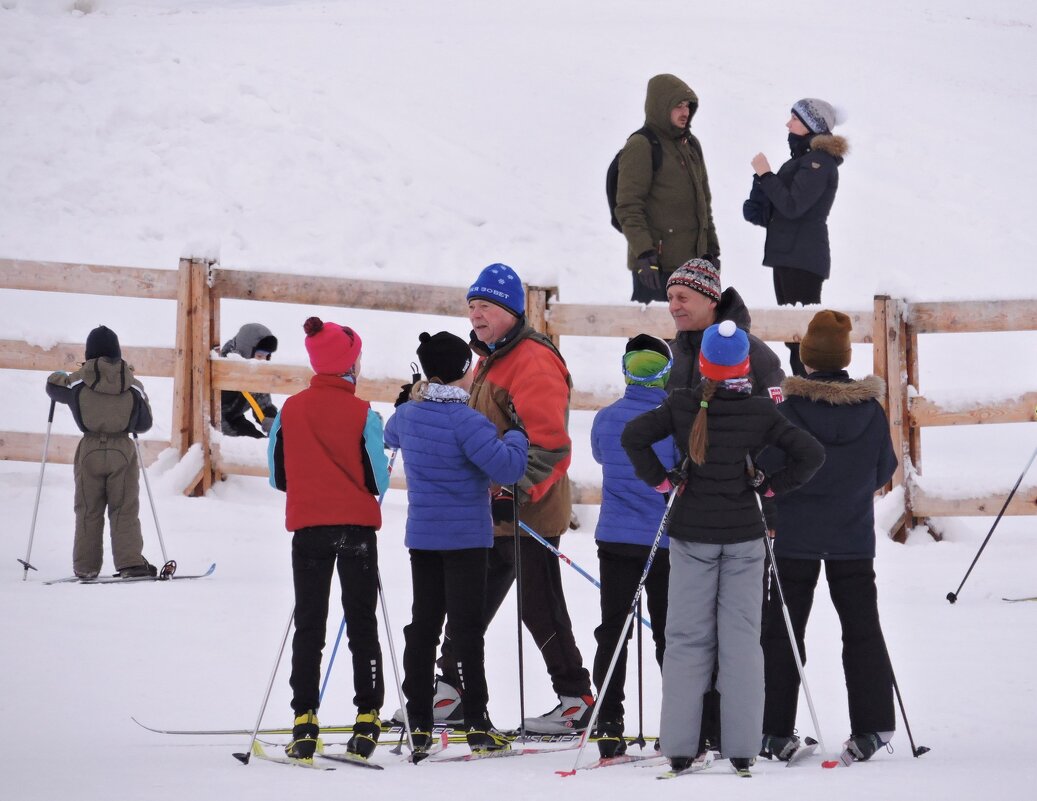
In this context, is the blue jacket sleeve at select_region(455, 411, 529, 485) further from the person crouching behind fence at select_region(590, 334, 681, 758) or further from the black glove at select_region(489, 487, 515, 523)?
the person crouching behind fence at select_region(590, 334, 681, 758)

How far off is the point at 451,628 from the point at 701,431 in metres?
1.23

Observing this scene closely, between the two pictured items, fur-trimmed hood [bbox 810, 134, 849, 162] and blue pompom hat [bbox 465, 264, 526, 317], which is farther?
fur-trimmed hood [bbox 810, 134, 849, 162]

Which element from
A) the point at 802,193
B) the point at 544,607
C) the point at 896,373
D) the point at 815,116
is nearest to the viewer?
the point at 544,607

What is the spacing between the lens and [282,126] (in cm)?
2039

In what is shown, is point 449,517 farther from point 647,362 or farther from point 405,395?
point 647,362

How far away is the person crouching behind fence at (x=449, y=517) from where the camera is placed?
5.11 metres

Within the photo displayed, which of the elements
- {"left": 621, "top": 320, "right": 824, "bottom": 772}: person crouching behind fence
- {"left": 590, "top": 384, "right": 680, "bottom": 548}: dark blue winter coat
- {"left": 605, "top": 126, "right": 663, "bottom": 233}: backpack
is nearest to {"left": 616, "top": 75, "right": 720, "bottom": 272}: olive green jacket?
{"left": 605, "top": 126, "right": 663, "bottom": 233}: backpack

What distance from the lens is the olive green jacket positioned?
8375 mm

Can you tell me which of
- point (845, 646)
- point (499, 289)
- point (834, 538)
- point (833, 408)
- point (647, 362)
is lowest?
point (845, 646)

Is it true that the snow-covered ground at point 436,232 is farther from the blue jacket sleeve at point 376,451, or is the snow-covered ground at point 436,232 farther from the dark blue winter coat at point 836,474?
the blue jacket sleeve at point 376,451

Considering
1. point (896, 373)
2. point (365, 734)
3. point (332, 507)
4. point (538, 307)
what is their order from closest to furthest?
point (365, 734)
point (332, 507)
point (896, 373)
point (538, 307)

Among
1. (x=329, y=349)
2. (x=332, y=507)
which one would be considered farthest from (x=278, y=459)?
(x=329, y=349)

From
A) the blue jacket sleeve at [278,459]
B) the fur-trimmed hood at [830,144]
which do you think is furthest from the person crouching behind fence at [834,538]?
the fur-trimmed hood at [830,144]

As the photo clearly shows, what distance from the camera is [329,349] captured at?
17.0ft
